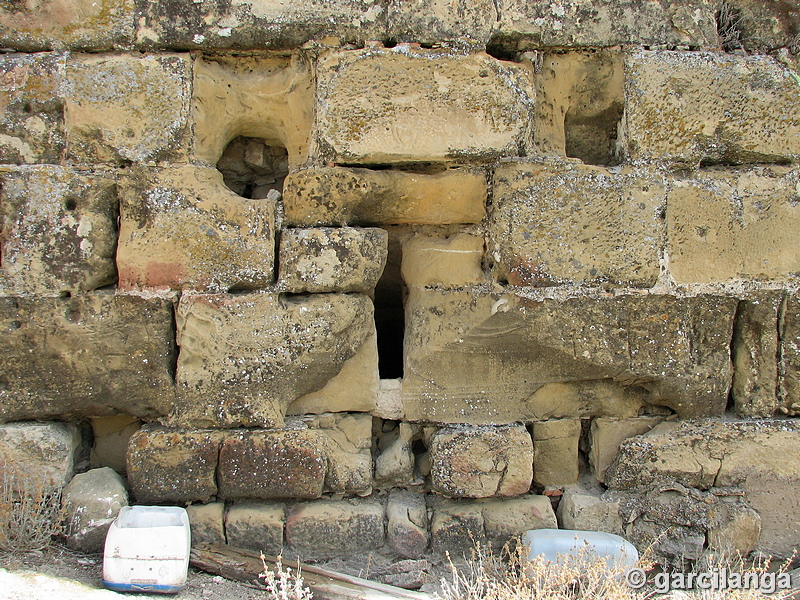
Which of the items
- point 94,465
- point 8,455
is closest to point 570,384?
point 94,465

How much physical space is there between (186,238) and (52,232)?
21.4 inches

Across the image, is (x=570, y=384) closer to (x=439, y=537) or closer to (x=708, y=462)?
(x=708, y=462)

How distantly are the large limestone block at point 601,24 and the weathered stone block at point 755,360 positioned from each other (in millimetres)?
1228

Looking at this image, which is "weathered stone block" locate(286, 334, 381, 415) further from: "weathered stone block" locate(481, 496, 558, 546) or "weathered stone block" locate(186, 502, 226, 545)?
"weathered stone block" locate(481, 496, 558, 546)

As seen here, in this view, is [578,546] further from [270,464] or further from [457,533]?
[270,464]

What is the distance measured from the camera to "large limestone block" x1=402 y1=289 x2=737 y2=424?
261 centimetres

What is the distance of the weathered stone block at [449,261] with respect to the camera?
269 centimetres

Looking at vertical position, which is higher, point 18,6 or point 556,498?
point 18,6

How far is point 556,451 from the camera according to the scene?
2.75 meters

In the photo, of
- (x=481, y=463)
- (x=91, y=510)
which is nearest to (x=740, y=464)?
(x=481, y=463)

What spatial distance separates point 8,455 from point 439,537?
1.85m

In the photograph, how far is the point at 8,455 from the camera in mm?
2518

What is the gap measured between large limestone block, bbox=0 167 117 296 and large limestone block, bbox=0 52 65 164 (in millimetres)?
103

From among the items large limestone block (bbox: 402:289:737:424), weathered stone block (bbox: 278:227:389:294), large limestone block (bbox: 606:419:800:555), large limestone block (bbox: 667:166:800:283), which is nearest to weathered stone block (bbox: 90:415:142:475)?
weathered stone block (bbox: 278:227:389:294)
